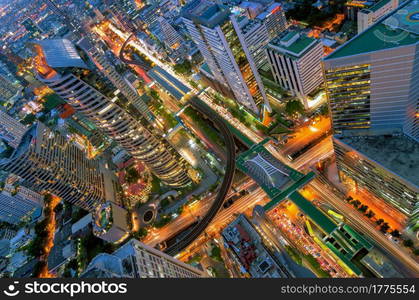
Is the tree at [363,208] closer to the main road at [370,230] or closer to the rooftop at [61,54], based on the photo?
the main road at [370,230]

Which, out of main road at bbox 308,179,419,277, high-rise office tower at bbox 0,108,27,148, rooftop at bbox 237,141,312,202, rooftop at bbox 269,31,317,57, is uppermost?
high-rise office tower at bbox 0,108,27,148

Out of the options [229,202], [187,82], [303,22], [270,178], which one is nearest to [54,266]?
[229,202]

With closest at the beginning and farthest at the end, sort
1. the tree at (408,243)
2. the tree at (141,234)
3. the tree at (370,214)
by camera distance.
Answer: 1. the tree at (408,243)
2. the tree at (370,214)
3. the tree at (141,234)

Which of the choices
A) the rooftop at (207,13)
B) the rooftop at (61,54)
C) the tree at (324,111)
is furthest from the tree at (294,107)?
the rooftop at (61,54)

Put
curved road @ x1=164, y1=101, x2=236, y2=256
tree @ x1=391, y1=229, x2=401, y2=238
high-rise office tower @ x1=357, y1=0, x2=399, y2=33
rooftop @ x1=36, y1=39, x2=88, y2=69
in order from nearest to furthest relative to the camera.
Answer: rooftop @ x1=36, y1=39, x2=88, y2=69
tree @ x1=391, y1=229, x2=401, y2=238
curved road @ x1=164, y1=101, x2=236, y2=256
high-rise office tower @ x1=357, y1=0, x2=399, y2=33

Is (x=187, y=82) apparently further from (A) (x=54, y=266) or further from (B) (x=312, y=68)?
(A) (x=54, y=266)

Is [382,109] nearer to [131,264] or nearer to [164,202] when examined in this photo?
[131,264]

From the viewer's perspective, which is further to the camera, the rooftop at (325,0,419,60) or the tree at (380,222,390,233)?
the tree at (380,222,390,233)

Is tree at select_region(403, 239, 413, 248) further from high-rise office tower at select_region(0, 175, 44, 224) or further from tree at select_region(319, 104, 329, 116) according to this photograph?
high-rise office tower at select_region(0, 175, 44, 224)

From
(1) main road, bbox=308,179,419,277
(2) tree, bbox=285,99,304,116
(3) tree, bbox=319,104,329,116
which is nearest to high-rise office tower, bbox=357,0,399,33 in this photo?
(3) tree, bbox=319,104,329,116
